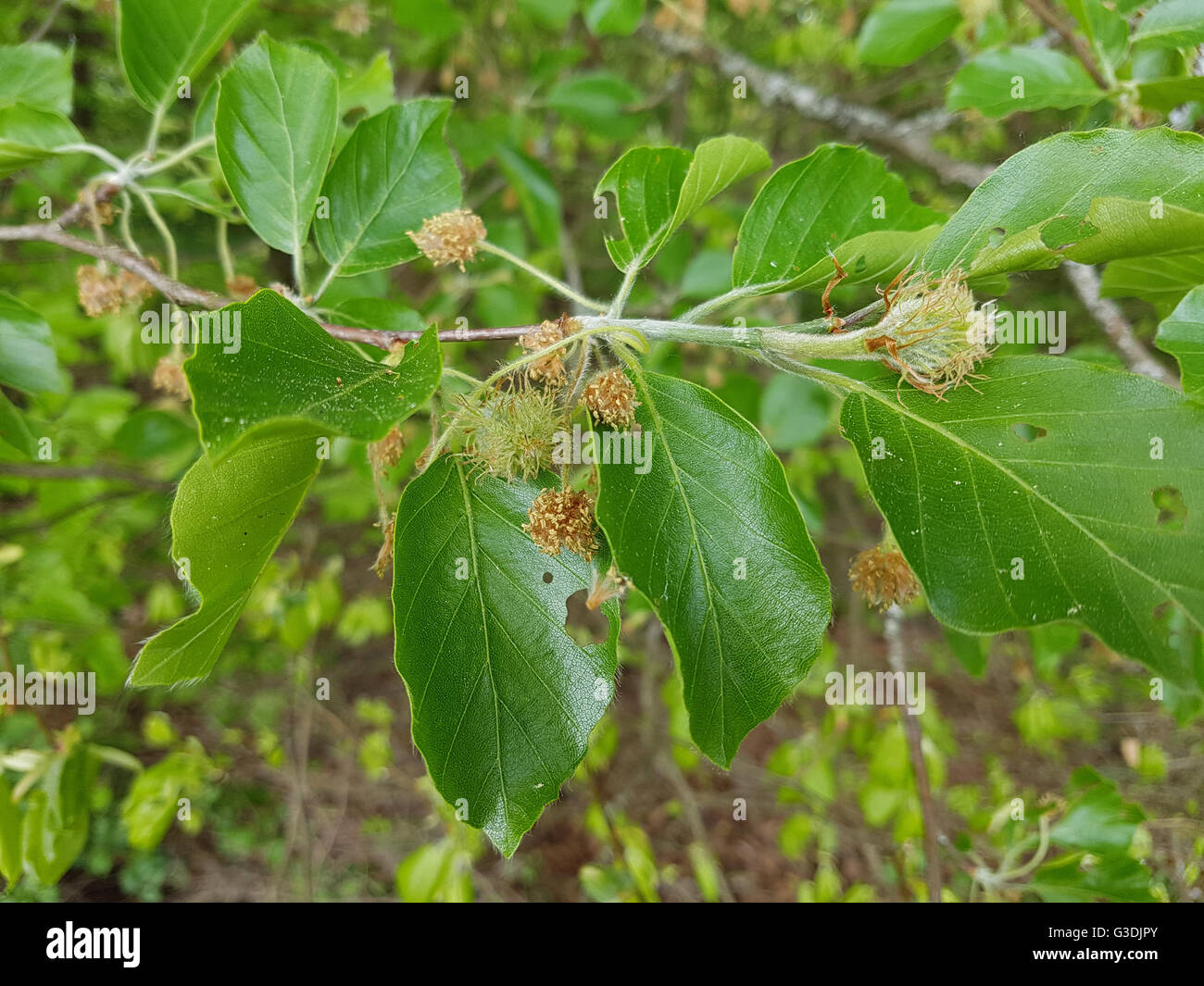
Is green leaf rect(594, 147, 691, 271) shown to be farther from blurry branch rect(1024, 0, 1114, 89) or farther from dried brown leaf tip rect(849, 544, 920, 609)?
blurry branch rect(1024, 0, 1114, 89)

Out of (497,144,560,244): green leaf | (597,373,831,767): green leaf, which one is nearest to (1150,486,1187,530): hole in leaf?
(597,373,831,767): green leaf

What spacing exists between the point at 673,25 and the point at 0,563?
301 centimetres

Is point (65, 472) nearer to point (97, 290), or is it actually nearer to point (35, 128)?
point (97, 290)

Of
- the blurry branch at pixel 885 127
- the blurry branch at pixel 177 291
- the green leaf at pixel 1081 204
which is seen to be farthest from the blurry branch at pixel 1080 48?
the blurry branch at pixel 177 291

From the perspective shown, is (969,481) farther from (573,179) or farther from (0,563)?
(573,179)

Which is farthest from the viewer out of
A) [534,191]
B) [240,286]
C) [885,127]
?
[885,127]

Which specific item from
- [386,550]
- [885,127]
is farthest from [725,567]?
[885,127]

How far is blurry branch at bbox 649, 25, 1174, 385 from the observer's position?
1.74m

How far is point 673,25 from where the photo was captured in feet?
8.80

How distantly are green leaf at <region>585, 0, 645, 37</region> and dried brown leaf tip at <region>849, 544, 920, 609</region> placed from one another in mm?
1636

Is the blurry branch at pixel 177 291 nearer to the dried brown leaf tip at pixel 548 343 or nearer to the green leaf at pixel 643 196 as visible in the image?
the dried brown leaf tip at pixel 548 343

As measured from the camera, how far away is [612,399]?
0.80 metres

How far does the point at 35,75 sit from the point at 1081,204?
165cm
